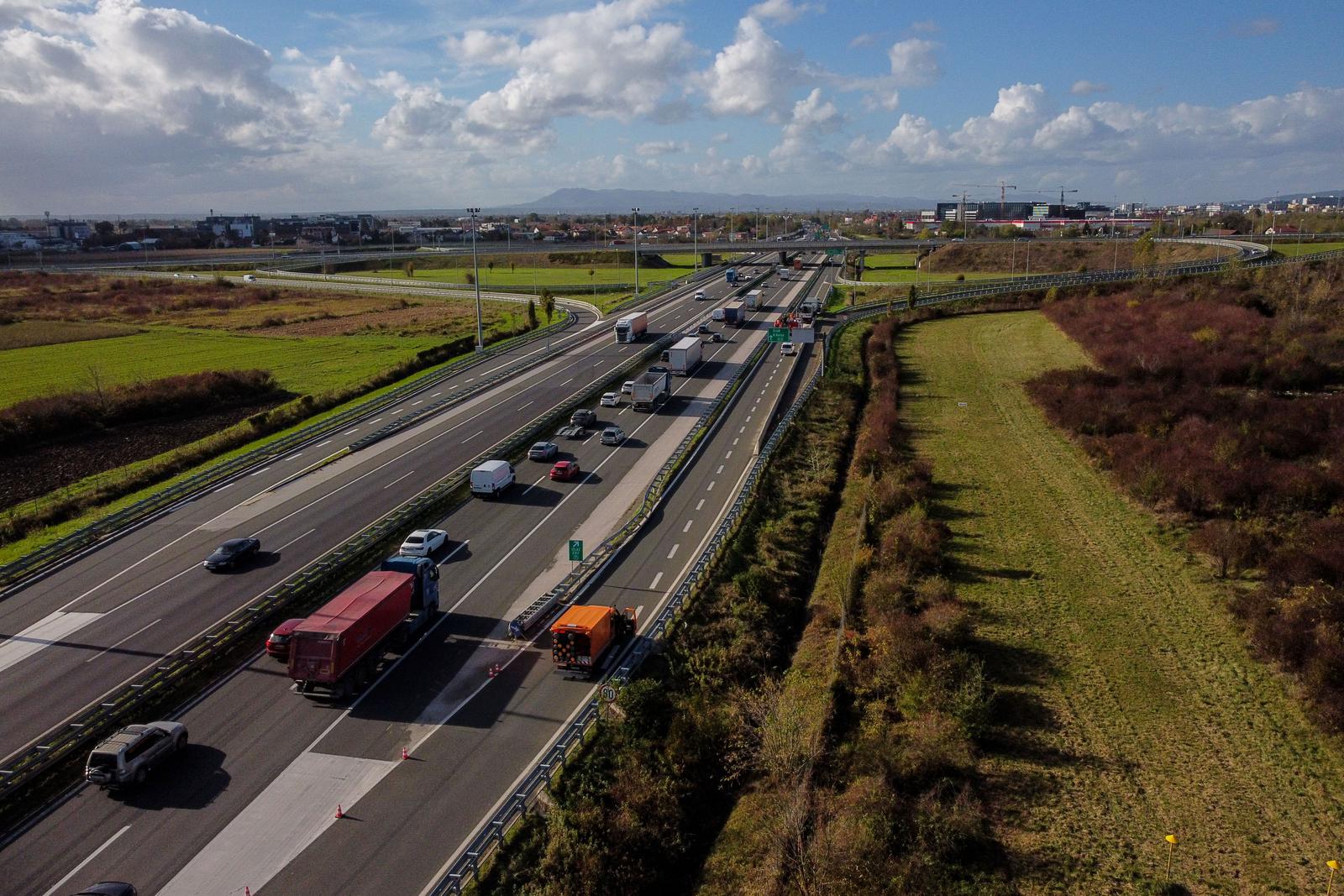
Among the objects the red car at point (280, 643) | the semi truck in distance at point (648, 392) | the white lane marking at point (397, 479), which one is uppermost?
the semi truck in distance at point (648, 392)

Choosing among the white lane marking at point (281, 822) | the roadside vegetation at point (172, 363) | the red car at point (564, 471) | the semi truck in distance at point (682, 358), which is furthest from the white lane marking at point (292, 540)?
the semi truck in distance at point (682, 358)

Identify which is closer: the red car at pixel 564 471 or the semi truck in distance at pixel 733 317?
the red car at pixel 564 471

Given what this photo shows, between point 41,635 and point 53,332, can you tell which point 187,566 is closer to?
point 41,635

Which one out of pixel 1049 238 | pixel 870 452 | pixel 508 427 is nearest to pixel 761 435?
pixel 870 452

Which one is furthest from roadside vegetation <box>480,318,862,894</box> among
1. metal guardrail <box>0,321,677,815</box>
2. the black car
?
the black car

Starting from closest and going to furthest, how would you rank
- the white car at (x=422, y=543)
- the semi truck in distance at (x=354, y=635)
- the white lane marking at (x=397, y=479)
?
the semi truck in distance at (x=354, y=635) < the white car at (x=422, y=543) < the white lane marking at (x=397, y=479)

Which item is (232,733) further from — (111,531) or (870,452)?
(870,452)

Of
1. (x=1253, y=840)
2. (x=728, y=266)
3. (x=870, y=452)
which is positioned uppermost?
(x=728, y=266)

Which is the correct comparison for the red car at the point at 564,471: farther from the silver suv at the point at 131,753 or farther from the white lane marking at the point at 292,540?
the silver suv at the point at 131,753
